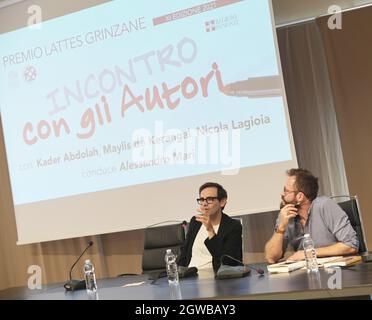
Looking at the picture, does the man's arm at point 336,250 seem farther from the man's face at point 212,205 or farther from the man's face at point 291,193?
the man's face at point 212,205

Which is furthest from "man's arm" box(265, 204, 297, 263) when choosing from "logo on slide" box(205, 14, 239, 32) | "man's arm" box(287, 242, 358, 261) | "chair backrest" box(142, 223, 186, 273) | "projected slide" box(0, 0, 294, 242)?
"logo on slide" box(205, 14, 239, 32)

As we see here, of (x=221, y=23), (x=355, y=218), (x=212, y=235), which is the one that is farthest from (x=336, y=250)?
(x=221, y=23)

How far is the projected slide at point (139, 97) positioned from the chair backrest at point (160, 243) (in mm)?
700

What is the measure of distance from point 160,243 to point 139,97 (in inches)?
53.0

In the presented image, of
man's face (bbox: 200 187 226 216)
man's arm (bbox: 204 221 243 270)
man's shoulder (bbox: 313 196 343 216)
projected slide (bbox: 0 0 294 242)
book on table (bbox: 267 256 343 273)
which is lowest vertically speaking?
book on table (bbox: 267 256 343 273)

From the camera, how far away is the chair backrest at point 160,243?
4.18 meters

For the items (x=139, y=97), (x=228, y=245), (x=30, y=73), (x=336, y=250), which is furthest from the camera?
(x=30, y=73)

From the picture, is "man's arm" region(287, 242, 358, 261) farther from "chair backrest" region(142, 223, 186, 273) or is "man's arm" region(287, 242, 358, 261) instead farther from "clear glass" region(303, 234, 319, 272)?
"chair backrest" region(142, 223, 186, 273)

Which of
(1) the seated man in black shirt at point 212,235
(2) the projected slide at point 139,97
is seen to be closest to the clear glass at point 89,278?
(1) the seated man in black shirt at point 212,235

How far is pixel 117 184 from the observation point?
5.07 meters

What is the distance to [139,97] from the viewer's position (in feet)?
16.5

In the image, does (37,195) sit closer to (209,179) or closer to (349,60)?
(209,179)

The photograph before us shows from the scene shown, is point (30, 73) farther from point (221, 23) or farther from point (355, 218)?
point (355, 218)

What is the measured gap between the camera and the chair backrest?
13.7ft
